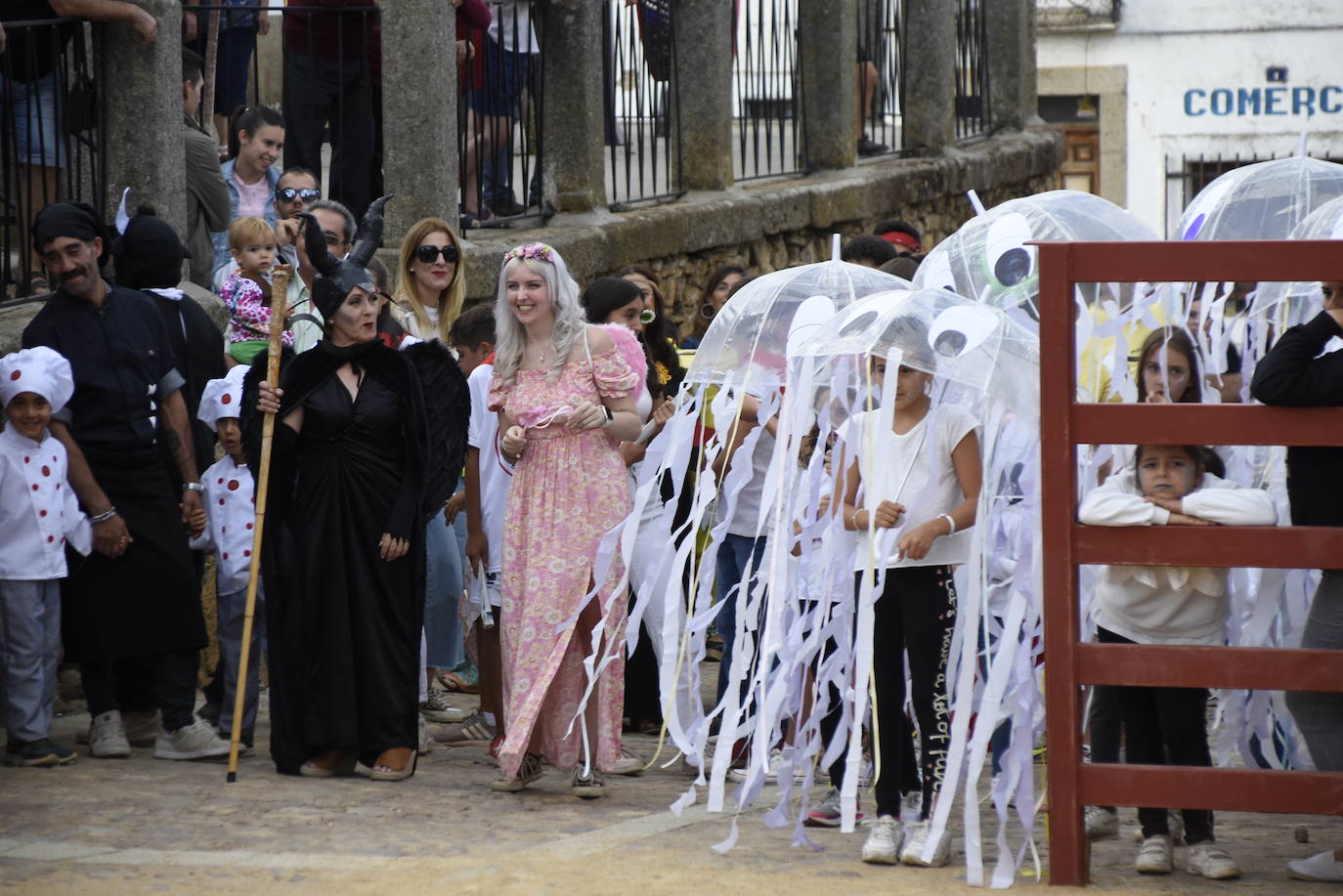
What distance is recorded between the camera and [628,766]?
672 centimetres

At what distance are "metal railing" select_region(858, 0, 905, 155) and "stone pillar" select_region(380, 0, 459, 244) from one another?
7022mm

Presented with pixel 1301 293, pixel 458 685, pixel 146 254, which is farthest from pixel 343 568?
pixel 1301 293

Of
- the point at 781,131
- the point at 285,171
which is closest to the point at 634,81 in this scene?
the point at 781,131

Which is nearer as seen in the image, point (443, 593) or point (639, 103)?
point (443, 593)

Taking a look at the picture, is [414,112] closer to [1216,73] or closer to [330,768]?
[330,768]

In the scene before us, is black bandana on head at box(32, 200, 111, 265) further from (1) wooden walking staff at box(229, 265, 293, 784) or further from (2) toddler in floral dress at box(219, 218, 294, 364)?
(2) toddler in floral dress at box(219, 218, 294, 364)

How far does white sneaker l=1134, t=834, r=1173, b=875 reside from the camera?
208 inches

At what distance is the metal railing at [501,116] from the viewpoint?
1059 centimetres

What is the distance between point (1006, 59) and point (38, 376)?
1560 centimetres

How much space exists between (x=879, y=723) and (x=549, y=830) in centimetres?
104

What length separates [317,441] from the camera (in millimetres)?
6617

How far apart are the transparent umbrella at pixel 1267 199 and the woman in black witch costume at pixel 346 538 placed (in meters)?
2.92

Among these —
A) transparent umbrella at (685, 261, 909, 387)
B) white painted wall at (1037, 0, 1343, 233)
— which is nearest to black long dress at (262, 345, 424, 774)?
transparent umbrella at (685, 261, 909, 387)

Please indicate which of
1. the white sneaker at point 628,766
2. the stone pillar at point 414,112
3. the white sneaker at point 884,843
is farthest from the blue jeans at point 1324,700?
the stone pillar at point 414,112
